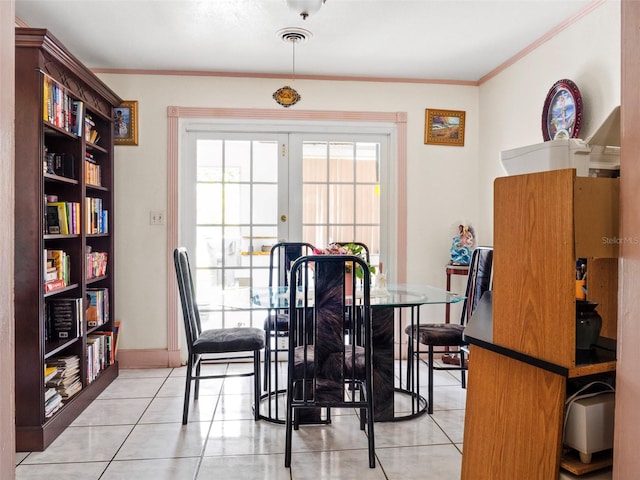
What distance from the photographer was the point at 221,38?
10.8 feet

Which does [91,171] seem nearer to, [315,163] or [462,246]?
[315,163]

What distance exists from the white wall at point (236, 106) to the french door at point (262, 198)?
0.83 feet

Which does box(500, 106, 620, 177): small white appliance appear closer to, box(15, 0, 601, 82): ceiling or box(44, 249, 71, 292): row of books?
box(15, 0, 601, 82): ceiling

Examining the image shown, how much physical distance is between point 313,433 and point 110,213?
2.28 meters

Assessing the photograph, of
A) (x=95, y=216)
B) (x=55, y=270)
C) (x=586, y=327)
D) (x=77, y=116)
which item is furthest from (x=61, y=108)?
(x=586, y=327)

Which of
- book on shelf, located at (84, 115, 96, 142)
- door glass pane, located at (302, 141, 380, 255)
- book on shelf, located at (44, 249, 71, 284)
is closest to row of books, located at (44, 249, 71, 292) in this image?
book on shelf, located at (44, 249, 71, 284)

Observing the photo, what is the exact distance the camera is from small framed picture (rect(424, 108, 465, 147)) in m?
4.17

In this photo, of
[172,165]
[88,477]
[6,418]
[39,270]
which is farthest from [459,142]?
[6,418]

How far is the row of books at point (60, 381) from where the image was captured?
104 inches

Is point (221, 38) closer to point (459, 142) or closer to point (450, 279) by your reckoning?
point (459, 142)

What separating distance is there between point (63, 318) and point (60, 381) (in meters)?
0.38

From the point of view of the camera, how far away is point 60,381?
282cm

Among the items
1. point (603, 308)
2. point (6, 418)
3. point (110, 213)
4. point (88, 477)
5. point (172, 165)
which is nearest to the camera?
point (6, 418)

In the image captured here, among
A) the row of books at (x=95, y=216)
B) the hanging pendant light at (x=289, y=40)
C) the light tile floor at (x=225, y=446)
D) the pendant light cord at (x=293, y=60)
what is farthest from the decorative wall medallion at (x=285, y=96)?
the light tile floor at (x=225, y=446)
